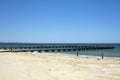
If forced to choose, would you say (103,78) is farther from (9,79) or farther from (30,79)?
(9,79)

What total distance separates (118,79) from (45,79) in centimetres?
423

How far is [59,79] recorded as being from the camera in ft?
39.2

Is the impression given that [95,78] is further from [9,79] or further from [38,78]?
[9,79]

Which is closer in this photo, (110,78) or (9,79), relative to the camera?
(9,79)

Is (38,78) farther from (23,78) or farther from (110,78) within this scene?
(110,78)

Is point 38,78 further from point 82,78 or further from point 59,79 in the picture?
point 82,78

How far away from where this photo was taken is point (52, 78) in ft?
40.0

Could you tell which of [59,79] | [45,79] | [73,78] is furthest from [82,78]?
[45,79]

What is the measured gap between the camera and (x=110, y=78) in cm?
1241

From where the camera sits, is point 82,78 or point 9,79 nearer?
point 9,79

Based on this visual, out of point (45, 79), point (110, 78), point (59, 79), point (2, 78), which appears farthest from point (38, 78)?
point (110, 78)

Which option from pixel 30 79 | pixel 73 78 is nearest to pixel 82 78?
pixel 73 78

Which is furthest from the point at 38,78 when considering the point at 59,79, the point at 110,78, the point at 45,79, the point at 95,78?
the point at 110,78

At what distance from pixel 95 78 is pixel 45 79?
2.97m
